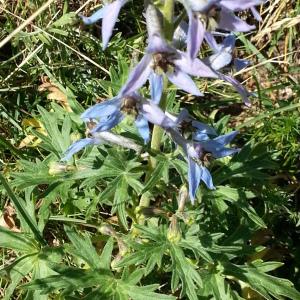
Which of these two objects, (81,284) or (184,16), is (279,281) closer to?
(81,284)

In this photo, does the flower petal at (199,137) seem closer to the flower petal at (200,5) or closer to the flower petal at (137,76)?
the flower petal at (137,76)

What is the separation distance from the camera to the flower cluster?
79.5 inches

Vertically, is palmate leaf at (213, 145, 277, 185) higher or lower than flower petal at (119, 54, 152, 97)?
lower

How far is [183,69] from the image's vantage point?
2156 millimetres

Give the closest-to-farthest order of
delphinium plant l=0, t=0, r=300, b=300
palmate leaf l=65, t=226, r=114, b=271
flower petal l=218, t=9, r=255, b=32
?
flower petal l=218, t=9, r=255, b=32
delphinium plant l=0, t=0, r=300, b=300
palmate leaf l=65, t=226, r=114, b=271

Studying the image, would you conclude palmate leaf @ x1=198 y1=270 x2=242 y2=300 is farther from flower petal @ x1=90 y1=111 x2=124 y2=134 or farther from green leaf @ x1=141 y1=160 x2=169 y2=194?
flower petal @ x1=90 y1=111 x2=124 y2=134

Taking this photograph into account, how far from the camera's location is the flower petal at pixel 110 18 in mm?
2113

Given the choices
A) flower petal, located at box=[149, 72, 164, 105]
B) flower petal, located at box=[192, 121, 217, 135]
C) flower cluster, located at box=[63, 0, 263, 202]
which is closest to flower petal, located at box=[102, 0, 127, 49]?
flower cluster, located at box=[63, 0, 263, 202]

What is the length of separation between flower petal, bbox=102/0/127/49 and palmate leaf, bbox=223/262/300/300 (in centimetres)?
149

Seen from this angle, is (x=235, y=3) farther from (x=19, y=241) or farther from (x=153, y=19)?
(x=19, y=241)

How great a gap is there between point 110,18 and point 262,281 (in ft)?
5.36

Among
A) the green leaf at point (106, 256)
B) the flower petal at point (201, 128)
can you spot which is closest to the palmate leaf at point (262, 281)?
the green leaf at point (106, 256)

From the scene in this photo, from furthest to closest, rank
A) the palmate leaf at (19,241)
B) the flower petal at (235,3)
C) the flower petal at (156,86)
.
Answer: the palmate leaf at (19,241), the flower petal at (156,86), the flower petal at (235,3)

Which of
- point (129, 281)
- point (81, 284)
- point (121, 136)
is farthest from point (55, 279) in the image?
point (121, 136)
